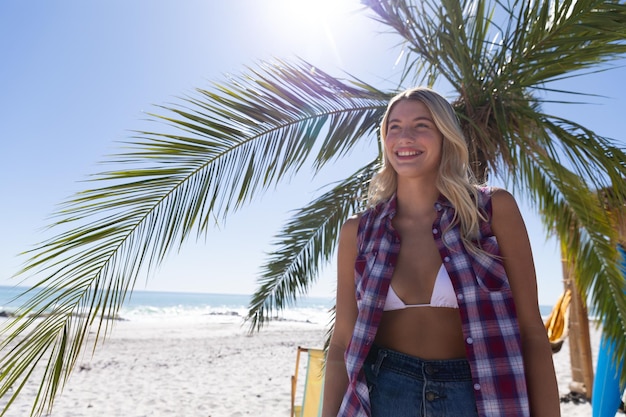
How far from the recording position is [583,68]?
349cm

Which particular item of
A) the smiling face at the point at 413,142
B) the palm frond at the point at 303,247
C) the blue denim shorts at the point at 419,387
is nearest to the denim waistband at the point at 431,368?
the blue denim shorts at the point at 419,387

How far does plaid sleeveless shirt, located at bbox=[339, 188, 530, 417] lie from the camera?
4.53ft

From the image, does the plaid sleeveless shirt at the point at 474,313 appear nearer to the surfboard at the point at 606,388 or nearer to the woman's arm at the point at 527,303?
the woman's arm at the point at 527,303

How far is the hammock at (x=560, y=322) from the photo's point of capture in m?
6.47

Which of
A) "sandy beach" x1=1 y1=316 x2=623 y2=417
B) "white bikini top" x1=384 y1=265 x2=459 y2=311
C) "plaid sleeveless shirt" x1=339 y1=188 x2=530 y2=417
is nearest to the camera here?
"plaid sleeveless shirt" x1=339 y1=188 x2=530 y2=417

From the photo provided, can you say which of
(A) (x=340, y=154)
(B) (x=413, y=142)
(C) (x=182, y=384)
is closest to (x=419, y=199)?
(B) (x=413, y=142)

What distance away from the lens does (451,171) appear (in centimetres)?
170

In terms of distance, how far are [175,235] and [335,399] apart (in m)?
1.34

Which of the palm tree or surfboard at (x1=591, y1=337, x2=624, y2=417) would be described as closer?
the palm tree

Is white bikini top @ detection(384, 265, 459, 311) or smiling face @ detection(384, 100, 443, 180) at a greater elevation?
smiling face @ detection(384, 100, 443, 180)

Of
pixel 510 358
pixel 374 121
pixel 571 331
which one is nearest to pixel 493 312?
pixel 510 358

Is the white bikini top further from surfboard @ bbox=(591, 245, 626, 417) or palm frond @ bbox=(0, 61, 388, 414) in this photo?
surfboard @ bbox=(591, 245, 626, 417)

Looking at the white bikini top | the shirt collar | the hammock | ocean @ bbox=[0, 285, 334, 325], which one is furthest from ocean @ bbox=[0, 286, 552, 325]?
the hammock

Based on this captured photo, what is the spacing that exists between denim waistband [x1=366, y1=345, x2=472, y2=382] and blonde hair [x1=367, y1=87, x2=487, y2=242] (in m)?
0.34
